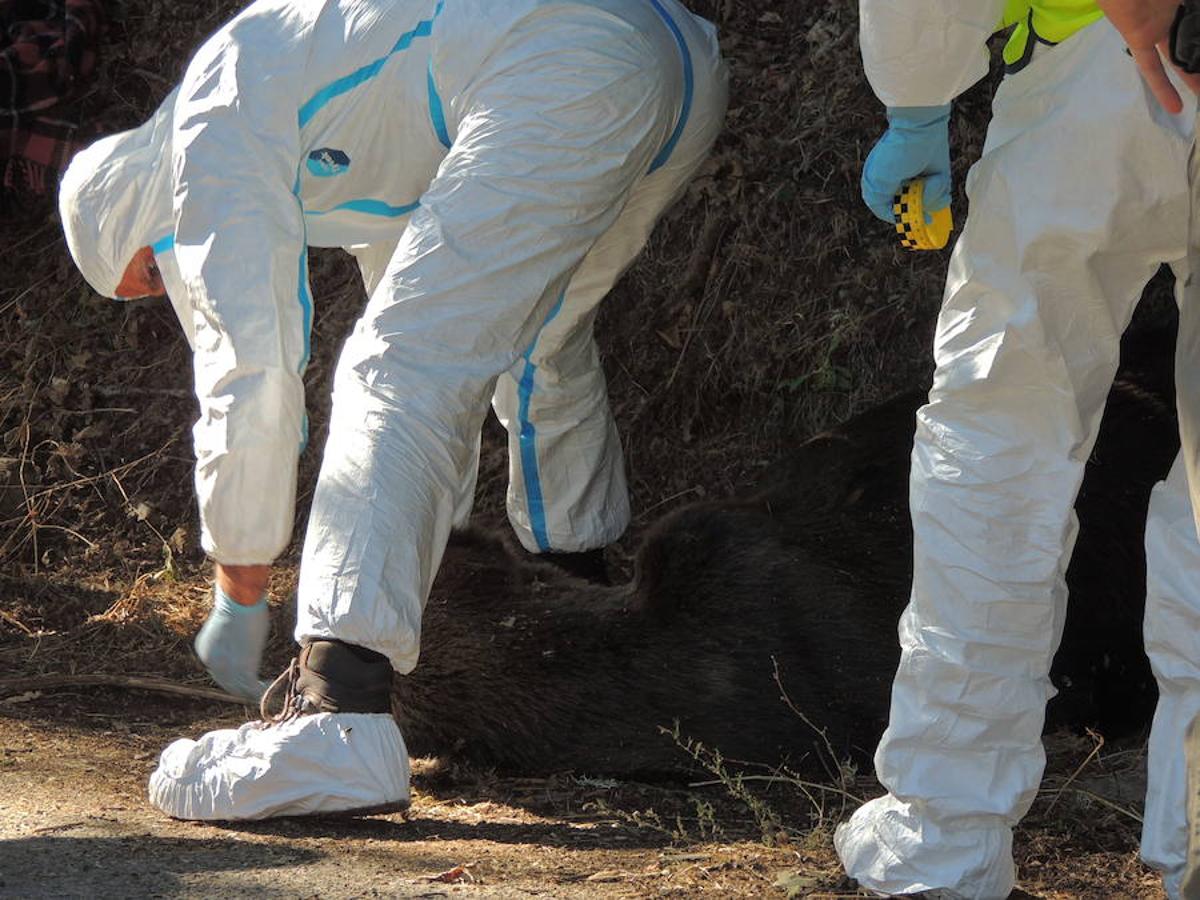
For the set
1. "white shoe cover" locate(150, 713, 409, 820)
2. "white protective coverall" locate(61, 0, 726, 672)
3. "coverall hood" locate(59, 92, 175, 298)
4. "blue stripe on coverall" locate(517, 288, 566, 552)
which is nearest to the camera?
"white shoe cover" locate(150, 713, 409, 820)

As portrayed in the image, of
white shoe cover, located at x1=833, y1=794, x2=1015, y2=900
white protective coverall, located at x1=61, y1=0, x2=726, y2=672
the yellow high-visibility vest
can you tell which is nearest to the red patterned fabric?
white protective coverall, located at x1=61, y1=0, x2=726, y2=672

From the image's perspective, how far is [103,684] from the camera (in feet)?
15.4

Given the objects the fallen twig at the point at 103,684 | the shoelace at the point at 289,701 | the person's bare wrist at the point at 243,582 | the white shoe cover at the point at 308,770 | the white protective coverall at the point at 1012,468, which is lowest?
the fallen twig at the point at 103,684

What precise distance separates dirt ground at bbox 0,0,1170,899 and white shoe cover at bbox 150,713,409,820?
0.20 ft

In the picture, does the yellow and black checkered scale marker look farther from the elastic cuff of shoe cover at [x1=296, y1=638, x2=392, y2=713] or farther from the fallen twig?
the fallen twig

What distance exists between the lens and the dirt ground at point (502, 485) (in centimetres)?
308

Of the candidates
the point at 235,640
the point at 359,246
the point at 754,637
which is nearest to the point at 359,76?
the point at 359,246

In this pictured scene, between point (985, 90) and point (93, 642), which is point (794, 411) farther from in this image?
point (93, 642)

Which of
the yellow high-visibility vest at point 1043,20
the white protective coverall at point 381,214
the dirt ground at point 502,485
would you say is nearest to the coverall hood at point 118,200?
the white protective coverall at point 381,214

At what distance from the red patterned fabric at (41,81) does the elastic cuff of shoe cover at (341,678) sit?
151 inches

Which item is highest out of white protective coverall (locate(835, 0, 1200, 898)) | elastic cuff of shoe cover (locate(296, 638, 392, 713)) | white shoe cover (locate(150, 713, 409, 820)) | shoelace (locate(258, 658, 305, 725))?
white protective coverall (locate(835, 0, 1200, 898))

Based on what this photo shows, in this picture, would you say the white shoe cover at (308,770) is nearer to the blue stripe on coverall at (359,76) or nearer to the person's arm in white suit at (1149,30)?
the blue stripe on coverall at (359,76)

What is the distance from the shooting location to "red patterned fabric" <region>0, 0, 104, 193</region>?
20.5 ft

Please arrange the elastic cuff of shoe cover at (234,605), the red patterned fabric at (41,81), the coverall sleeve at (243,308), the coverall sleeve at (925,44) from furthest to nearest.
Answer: the red patterned fabric at (41,81) → the elastic cuff of shoe cover at (234,605) → the coverall sleeve at (243,308) → the coverall sleeve at (925,44)
